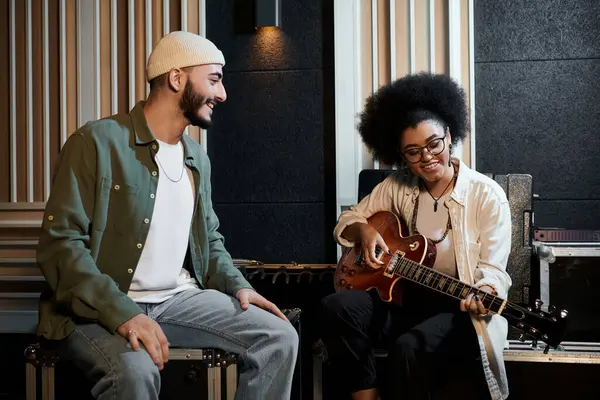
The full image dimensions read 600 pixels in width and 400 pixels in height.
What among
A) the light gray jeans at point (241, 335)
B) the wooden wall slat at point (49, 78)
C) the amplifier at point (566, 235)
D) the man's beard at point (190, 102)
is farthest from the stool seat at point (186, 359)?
the wooden wall slat at point (49, 78)

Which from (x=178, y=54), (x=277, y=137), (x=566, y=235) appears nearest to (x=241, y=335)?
(x=178, y=54)

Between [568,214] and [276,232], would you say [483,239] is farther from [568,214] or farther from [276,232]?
[276,232]

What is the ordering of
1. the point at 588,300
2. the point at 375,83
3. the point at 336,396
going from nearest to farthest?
1. the point at 588,300
2. the point at 336,396
3. the point at 375,83

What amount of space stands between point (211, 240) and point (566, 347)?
1477mm

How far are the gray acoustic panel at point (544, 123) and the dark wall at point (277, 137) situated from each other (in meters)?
0.87

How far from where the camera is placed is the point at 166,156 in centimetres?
256

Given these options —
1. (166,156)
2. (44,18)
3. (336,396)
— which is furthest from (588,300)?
(44,18)

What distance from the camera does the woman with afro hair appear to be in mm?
2539

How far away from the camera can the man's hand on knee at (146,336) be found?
2.08 meters

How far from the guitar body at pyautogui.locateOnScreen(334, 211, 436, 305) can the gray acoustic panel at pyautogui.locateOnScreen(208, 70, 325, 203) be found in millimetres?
1010

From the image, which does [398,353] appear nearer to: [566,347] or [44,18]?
[566,347]

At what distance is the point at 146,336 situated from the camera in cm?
209

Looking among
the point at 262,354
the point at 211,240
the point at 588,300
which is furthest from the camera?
the point at 588,300

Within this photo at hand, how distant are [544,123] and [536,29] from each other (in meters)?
0.50
